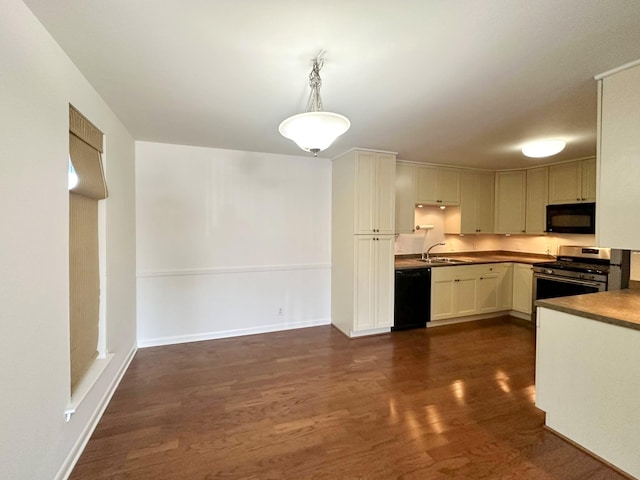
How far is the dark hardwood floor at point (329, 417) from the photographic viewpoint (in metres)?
1.64

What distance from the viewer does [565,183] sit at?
4027mm

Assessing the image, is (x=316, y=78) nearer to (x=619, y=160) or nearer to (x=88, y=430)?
(x=619, y=160)

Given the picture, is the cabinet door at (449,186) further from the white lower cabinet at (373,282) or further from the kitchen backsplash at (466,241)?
the white lower cabinet at (373,282)

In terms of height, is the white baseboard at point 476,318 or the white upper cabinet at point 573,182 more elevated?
the white upper cabinet at point 573,182

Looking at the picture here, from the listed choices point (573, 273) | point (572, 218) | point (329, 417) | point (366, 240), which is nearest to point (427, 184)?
point (366, 240)

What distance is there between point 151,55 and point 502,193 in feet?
16.9

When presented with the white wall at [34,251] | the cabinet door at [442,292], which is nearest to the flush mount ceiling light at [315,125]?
the white wall at [34,251]

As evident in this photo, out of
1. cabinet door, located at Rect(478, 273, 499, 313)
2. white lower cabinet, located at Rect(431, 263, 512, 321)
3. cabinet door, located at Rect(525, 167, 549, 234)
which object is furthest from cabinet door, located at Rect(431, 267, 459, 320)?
cabinet door, located at Rect(525, 167, 549, 234)

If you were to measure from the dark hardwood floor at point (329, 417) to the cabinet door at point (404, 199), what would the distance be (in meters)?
1.70

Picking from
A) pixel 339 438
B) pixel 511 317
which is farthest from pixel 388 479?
pixel 511 317

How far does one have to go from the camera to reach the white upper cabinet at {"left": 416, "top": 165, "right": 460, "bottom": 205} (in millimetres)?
4258

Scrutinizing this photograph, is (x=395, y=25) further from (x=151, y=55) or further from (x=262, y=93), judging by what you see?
(x=151, y=55)

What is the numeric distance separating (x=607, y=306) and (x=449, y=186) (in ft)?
9.74

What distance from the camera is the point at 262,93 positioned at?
6.82 ft
